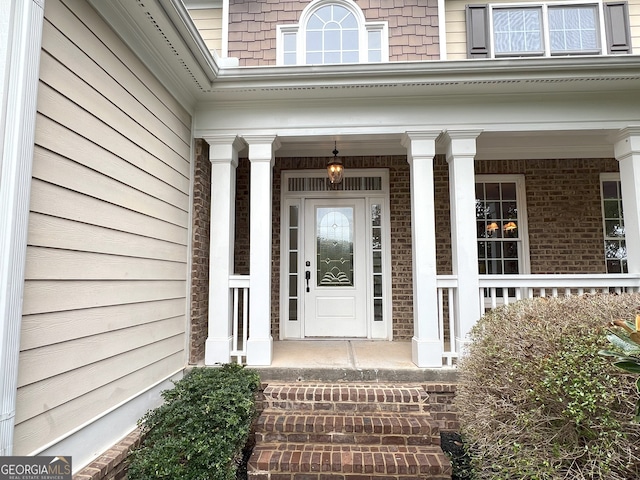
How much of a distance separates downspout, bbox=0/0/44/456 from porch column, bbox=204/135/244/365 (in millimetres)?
1900

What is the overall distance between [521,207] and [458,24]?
2651mm

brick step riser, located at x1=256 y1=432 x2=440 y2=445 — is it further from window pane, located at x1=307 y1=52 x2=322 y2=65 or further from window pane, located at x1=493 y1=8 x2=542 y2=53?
window pane, located at x1=493 y1=8 x2=542 y2=53

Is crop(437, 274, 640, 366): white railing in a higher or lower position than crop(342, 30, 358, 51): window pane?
lower

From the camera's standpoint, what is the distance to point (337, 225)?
198 inches

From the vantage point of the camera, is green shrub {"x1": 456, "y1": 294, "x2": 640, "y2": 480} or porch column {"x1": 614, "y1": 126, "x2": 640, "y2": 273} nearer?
green shrub {"x1": 456, "y1": 294, "x2": 640, "y2": 480}

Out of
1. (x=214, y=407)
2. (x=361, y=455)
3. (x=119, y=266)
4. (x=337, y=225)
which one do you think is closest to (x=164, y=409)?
(x=214, y=407)

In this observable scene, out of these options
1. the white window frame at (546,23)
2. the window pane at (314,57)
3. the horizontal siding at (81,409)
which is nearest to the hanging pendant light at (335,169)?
the window pane at (314,57)

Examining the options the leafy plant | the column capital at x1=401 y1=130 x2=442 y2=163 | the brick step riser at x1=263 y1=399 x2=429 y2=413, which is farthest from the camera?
the column capital at x1=401 y1=130 x2=442 y2=163

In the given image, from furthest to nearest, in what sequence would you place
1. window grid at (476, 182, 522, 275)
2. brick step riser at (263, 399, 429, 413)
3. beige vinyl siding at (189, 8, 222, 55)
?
window grid at (476, 182, 522, 275) → beige vinyl siding at (189, 8, 222, 55) → brick step riser at (263, 399, 429, 413)

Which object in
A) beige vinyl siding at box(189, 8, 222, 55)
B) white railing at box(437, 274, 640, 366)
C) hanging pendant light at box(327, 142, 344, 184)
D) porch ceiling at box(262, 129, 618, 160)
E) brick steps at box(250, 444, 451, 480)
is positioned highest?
beige vinyl siding at box(189, 8, 222, 55)

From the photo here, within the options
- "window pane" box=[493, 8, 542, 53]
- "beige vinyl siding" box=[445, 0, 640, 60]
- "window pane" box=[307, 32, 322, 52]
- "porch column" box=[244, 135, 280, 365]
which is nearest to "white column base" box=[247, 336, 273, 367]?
"porch column" box=[244, 135, 280, 365]

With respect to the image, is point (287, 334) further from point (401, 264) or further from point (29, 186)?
point (29, 186)

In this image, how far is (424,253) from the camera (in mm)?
3469

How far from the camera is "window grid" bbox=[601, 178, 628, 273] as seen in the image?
494 cm
